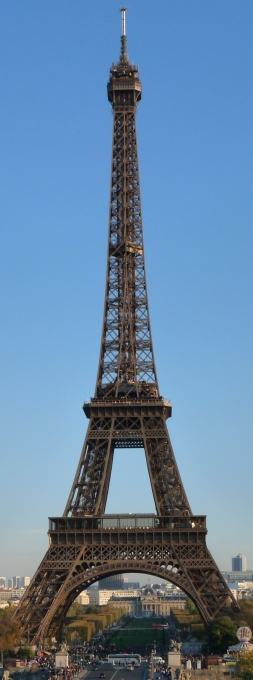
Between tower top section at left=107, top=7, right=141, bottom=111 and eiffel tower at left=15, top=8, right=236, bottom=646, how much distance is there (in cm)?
9

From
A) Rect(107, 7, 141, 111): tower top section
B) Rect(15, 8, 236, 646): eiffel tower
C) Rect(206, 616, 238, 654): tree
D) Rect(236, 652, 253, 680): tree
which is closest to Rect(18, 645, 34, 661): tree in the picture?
Rect(15, 8, 236, 646): eiffel tower

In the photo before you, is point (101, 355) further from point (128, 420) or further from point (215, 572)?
point (215, 572)

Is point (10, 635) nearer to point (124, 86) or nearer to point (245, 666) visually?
point (245, 666)

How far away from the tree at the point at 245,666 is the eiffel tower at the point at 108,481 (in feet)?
48.5

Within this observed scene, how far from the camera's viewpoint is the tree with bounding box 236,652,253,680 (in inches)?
2323

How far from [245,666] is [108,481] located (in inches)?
1174

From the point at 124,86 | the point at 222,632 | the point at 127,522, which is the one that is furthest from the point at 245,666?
the point at 124,86

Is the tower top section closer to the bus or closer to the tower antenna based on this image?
the tower antenna

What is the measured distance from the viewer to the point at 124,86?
9769 centimetres

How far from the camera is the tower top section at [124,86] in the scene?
9769 cm

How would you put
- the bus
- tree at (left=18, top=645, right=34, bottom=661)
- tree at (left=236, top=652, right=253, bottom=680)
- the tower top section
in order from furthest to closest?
the tower top section, the bus, tree at (left=18, top=645, right=34, bottom=661), tree at (left=236, top=652, right=253, bottom=680)

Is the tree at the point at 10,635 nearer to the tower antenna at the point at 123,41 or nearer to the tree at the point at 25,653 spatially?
the tree at the point at 25,653

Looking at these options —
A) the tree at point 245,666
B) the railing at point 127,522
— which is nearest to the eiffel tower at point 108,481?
the railing at point 127,522

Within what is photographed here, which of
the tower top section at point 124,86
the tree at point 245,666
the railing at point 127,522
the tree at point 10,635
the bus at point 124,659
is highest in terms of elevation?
the tower top section at point 124,86
